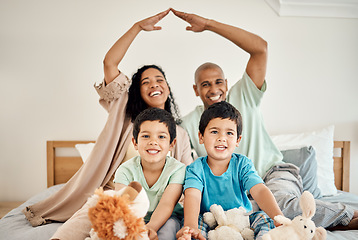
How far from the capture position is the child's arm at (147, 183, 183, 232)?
1.03m

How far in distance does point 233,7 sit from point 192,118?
1.12m

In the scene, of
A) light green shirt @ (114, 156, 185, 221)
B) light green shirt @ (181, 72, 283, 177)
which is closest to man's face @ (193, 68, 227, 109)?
light green shirt @ (181, 72, 283, 177)

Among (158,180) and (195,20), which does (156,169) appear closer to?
(158,180)

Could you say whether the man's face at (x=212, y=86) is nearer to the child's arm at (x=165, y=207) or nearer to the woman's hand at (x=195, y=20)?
the woman's hand at (x=195, y=20)

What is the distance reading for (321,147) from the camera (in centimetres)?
216

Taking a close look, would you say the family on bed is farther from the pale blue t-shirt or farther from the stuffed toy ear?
the stuffed toy ear

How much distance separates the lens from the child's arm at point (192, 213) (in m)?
0.92

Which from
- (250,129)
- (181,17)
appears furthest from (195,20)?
(250,129)

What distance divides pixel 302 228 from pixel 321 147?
152 cm

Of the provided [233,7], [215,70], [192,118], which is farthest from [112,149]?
[233,7]

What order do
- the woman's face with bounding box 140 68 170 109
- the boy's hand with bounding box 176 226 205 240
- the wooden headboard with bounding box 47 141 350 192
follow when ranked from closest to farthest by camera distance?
the boy's hand with bounding box 176 226 205 240 < the woman's face with bounding box 140 68 170 109 < the wooden headboard with bounding box 47 141 350 192

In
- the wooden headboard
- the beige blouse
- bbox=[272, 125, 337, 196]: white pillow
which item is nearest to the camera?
the beige blouse

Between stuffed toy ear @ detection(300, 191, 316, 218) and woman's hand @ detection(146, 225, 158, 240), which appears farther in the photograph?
woman's hand @ detection(146, 225, 158, 240)

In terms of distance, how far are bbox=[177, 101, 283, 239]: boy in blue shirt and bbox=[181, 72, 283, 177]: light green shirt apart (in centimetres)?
64
